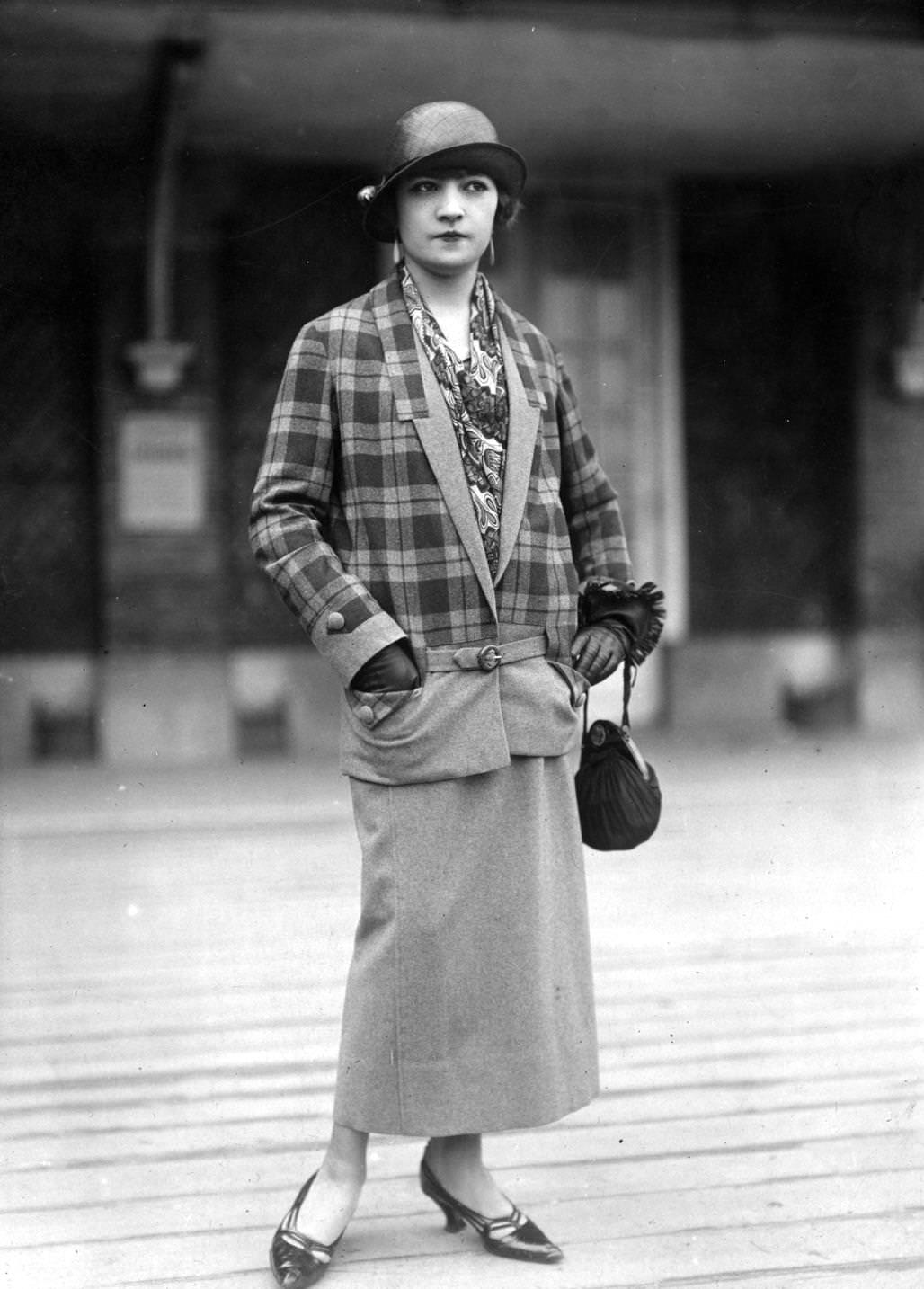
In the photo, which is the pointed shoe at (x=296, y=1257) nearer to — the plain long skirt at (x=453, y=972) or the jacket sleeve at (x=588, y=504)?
the plain long skirt at (x=453, y=972)

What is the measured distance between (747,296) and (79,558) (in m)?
4.17

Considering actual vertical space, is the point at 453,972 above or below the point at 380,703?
below

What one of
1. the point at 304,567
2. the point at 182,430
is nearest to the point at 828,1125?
the point at 304,567

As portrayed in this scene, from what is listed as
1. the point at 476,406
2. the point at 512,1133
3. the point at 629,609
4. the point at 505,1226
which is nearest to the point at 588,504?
the point at 629,609

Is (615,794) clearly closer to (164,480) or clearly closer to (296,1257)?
(296,1257)

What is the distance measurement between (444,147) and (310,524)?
1.78ft

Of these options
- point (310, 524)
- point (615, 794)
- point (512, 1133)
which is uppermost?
point (310, 524)

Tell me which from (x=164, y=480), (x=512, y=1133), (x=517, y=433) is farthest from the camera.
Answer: (x=164, y=480)

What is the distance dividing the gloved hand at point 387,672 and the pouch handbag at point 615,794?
36cm

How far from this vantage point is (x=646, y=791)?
2.33 m

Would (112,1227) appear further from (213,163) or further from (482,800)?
(213,163)

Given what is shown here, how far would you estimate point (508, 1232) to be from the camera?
2.22m

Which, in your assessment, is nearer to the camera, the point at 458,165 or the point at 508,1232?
the point at 458,165

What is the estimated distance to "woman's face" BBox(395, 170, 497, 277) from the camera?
2.11 meters
